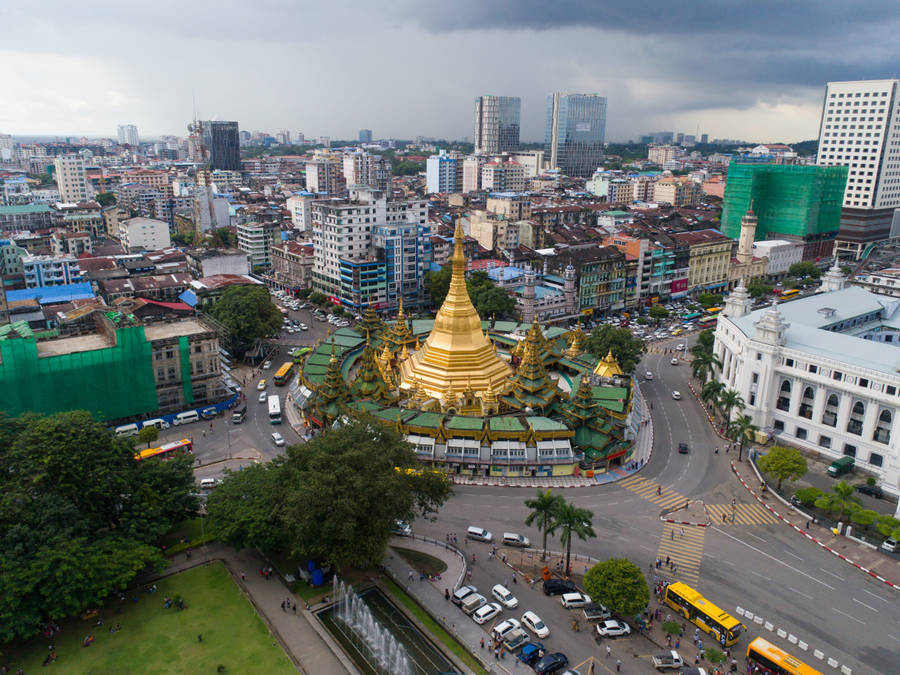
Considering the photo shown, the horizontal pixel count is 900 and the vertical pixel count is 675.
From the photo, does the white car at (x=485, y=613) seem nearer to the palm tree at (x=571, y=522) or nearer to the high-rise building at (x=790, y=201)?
the palm tree at (x=571, y=522)

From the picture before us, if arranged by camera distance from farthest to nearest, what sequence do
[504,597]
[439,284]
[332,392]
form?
[439,284] → [332,392] → [504,597]

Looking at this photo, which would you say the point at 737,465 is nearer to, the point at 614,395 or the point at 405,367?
the point at 614,395

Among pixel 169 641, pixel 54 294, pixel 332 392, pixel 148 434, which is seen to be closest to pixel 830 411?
pixel 332 392

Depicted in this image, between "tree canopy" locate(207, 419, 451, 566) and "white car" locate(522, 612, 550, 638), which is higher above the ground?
"tree canopy" locate(207, 419, 451, 566)

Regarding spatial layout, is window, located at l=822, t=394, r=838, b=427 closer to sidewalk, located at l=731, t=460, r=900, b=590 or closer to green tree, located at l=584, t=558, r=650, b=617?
sidewalk, located at l=731, t=460, r=900, b=590

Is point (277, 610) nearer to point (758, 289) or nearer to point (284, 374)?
point (284, 374)

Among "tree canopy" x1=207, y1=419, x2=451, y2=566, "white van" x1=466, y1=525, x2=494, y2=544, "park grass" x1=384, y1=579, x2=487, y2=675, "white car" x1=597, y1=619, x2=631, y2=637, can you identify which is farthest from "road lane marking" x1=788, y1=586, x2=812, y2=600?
"tree canopy" x1=207, y1=419, x2=451, y2=566
